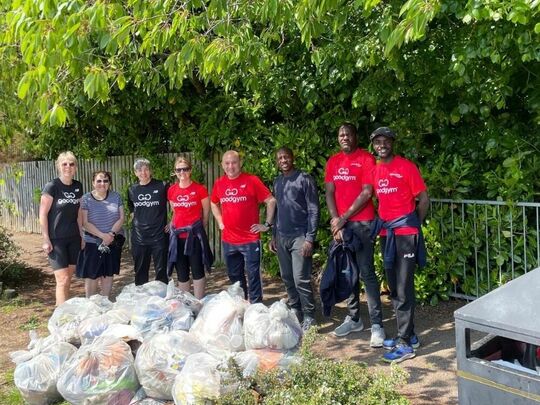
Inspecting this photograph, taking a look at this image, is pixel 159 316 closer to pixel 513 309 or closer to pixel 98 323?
pixel 98 323

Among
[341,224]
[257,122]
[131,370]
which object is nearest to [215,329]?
[131,370]

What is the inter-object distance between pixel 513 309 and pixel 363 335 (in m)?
3.17

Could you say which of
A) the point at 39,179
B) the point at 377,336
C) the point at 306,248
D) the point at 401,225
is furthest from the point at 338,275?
the point at 39,179

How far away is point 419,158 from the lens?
20.8 feet

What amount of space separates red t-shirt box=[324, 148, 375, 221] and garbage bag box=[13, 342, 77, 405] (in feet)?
8.87

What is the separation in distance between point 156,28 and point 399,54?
2417 mm

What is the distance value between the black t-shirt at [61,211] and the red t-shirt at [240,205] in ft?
5.37

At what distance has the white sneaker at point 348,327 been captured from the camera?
18.0 feet

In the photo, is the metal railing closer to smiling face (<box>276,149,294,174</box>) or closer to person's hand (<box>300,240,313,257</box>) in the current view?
person's hand (<box>300,240,313,257</box>)

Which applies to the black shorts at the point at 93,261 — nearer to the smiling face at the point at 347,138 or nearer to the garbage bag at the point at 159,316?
the garbage bag at the point at 159,316

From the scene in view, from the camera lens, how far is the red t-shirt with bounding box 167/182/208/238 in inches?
245

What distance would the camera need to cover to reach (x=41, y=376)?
4.21 m

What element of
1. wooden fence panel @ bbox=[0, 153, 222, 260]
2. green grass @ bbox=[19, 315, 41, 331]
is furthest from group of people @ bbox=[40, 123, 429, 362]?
wooden fence panel @ bbox=[0, 153, 222, 260]

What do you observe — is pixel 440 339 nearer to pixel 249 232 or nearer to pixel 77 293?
pixel 249 232
